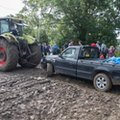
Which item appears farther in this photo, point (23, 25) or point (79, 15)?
point (79, 15)

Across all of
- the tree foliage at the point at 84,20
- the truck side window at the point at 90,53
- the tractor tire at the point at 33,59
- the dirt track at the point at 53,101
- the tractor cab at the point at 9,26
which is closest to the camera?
the dirt track at the point at 53,101

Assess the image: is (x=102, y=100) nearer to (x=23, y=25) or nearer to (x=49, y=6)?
(x=23, y=25)

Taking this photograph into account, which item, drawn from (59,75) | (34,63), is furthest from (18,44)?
(59,75)

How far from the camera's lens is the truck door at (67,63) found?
1187 cm

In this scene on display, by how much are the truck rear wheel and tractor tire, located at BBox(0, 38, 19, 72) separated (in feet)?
13.7

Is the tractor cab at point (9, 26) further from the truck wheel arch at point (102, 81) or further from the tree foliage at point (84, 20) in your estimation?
the tree foliage at point (84, 20)

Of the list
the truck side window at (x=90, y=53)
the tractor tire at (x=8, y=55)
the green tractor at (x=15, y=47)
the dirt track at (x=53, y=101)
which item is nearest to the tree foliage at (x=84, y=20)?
the green tractor at (x=15, y=47)

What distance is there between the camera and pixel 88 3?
93.7 ft

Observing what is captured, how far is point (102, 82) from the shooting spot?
1076 cm

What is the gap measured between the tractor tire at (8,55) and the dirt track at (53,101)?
1.64m

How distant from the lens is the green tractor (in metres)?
13.4

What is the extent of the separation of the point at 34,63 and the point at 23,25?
210cm

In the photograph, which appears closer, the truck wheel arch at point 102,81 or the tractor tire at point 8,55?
A: the truck wheel arch at point 102,81

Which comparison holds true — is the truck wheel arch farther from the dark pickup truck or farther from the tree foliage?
the tree foliage
